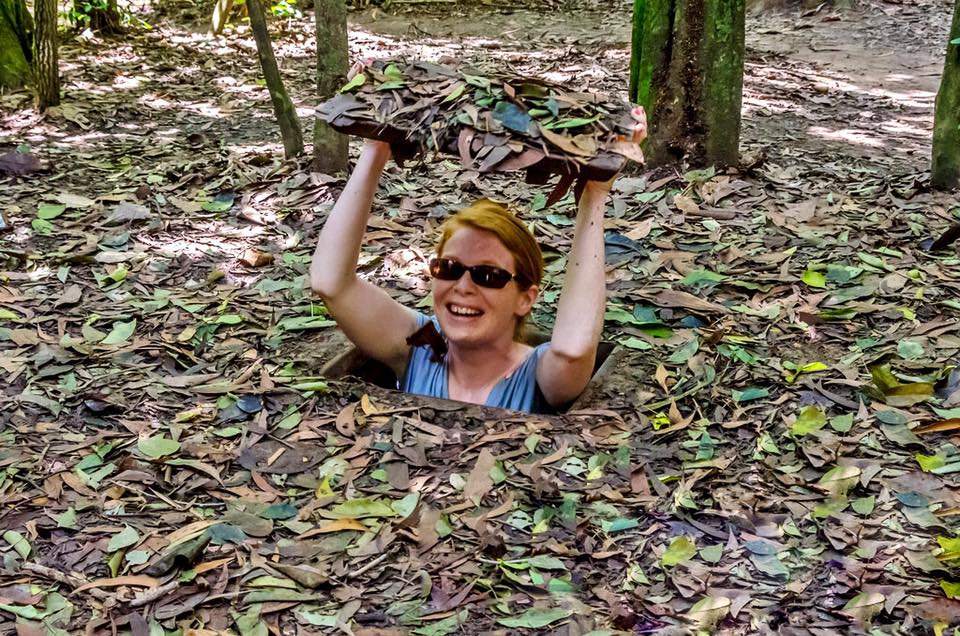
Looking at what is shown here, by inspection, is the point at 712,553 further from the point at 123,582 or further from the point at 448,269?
the point at 123,582

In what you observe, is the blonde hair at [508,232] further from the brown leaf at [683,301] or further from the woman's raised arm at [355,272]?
the brown leaf at [683,301]

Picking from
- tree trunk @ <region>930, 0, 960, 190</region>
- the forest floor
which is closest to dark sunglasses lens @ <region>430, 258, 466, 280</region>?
the forest floor

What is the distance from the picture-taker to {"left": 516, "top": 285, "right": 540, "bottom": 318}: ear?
13.8ft

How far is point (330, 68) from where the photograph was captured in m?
6.07

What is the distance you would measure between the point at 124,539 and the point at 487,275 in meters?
1.70

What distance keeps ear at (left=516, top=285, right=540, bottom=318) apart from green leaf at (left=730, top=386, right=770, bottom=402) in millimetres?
920

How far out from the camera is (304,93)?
Answer: 9.10 metres

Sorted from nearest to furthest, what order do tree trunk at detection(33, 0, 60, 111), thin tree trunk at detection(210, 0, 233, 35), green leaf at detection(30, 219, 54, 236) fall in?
green leaf at detection(30, 219, 54, 236)
tree trunk at detection(33, 0, 60, 111)
thin tree trunk at detection(210, 0, 233, 35)

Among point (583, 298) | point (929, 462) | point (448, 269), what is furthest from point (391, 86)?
point (929, 462)

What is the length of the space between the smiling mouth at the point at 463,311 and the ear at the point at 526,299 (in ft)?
0.75

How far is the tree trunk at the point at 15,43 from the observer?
8.09 metres

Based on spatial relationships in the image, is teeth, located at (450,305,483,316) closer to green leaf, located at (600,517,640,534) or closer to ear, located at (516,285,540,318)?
ear, located at (516,285,540,318)

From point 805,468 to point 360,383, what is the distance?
5.98 feet

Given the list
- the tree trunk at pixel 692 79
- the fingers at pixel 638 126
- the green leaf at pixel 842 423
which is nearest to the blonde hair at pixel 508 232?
the fingers at pixel 638 126
